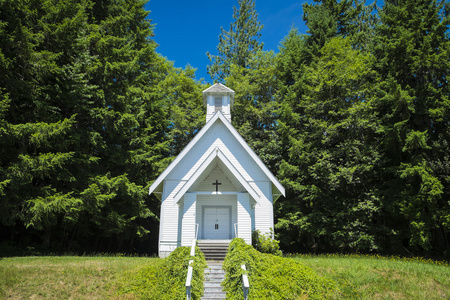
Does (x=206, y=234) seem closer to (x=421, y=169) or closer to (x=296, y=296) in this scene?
(x=296, y=296)

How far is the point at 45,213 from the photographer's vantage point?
14336 mm

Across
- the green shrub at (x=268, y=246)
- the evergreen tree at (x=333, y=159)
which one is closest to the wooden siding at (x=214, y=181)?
the green shrub at (x=268, y=246)

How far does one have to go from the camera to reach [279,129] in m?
24.4

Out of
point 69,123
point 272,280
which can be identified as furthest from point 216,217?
point 69,123

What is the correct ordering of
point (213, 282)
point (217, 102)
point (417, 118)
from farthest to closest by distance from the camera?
point (217, 102) → point (417, 118) → point (213, 282)

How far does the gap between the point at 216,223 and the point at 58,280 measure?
26.3ft

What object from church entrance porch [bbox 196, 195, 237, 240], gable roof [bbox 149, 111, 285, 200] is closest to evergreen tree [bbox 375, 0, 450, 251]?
gable roof [bbox 149, 111, 285, 200]

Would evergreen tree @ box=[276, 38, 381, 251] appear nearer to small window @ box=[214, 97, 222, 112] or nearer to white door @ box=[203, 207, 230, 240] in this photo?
small window @ box=[214, 97, 222, 112]

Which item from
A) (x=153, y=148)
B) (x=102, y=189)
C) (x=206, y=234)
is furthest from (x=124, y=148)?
(x=206, y=234)

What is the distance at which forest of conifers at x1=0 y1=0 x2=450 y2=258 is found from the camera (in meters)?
14.9

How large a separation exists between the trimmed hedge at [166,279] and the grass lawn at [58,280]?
1.76 feet

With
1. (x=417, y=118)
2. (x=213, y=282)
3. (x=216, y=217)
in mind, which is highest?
(x=417, y=118)

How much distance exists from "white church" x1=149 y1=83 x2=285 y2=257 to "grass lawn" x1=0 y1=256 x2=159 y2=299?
437cm

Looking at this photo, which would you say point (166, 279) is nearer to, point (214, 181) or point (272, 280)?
point (272, 280)
